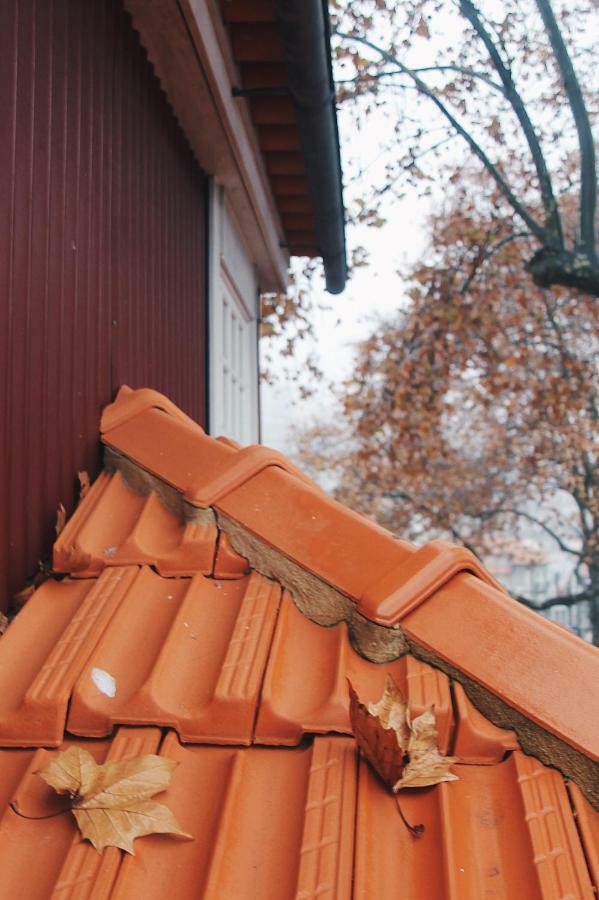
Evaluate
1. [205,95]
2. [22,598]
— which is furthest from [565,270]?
[22,598]

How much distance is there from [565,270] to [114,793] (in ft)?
27.8

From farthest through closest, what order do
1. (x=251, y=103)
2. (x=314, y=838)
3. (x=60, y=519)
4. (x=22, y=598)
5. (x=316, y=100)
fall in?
1. (x=251, y=103)
2. (x=316, y=100)
3. (x=60, y=519)
4. (x=22, y=598)
5. (x=314, y=838)

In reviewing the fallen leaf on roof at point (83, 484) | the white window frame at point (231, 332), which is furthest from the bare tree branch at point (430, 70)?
the fallen leaf on roof at point (83, 484)

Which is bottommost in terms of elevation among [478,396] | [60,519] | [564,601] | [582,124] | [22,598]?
[564,601]

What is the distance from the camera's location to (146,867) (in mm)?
1004

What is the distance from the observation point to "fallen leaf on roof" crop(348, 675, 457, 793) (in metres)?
1.09

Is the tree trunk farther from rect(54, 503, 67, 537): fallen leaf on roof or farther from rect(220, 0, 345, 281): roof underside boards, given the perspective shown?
rect(54, 503, 67, 537): fallen leaf on roof

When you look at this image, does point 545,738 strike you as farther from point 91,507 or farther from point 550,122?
point 550,122

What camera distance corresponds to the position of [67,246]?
2.13 metres

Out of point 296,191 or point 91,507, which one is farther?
point 296,191

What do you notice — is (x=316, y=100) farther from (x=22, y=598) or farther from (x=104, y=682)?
(x=104, y=682)

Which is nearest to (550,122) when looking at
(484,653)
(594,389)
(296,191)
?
(594,389)

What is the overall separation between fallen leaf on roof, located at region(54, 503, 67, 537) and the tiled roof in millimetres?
63

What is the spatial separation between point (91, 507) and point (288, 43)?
207 centimetres
